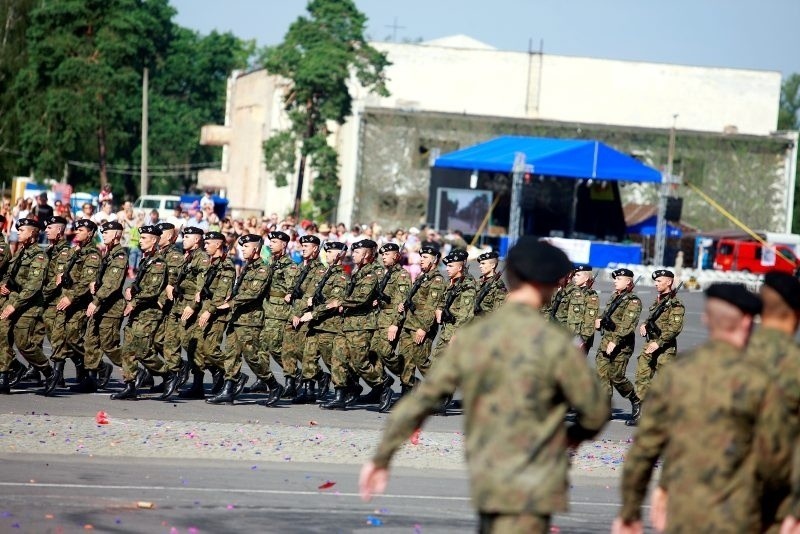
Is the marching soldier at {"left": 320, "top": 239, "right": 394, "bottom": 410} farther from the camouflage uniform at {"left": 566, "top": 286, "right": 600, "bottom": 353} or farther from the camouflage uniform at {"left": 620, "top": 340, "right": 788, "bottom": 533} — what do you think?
the camouflage uniform at {"left": 620, "top": 340, "right": 788, "bottom": 533}

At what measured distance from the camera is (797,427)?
6.23 m

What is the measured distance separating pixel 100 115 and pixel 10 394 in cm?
4965

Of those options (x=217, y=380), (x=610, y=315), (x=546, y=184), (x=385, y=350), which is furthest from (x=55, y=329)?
(x=546, y=184)

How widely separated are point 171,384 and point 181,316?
2.35 ft

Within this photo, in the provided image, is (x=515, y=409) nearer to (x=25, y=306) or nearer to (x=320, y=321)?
(x=25, y=306)

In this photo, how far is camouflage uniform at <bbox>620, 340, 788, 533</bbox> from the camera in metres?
5.68

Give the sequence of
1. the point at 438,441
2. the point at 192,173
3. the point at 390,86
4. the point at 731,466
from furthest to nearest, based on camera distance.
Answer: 1. the point at 192,173
2. the point at 390,86
3. the point at 438,441
4. the point at 731,466

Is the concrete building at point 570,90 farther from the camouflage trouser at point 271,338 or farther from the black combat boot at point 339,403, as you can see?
Answer: the black combat boot at point 339,403

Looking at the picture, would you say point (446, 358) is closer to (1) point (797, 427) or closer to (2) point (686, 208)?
(1) point (797, 427)

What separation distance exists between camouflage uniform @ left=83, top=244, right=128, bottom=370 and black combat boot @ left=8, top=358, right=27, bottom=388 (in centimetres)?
71

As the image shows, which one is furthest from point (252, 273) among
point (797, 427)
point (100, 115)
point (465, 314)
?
point (100, 115)

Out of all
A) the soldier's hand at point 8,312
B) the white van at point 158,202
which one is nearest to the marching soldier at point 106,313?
the soldier's hand at point 8,312

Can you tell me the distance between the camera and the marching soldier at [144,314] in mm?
15188

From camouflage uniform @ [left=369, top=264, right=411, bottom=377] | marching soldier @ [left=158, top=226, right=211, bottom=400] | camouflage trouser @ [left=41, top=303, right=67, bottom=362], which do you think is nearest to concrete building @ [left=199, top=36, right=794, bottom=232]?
camouflage uniform @ [left=369, top=264, right=411, bottom=377]
